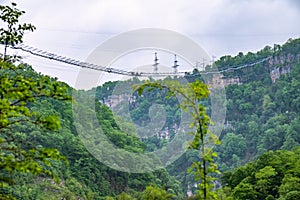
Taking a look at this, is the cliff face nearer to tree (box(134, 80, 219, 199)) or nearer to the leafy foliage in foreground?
the leafy foliage in foreground

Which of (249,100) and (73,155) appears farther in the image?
(249,100)

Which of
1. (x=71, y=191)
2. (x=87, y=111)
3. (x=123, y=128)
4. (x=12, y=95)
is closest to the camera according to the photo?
(x=12, y=95)

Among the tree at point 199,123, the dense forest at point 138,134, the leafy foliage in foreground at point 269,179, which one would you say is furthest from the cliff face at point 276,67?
the tree at point 199,123

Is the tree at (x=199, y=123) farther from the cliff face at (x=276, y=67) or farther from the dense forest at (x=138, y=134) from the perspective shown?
the cliff face at (x=276, y=67)

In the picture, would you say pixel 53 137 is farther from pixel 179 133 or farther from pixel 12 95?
pixel 12 95

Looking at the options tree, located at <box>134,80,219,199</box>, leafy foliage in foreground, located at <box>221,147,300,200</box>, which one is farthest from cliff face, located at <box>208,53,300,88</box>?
tree, located at <box>134,80,219,199</box>

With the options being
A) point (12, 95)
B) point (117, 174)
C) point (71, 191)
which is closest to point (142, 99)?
point (117, 174)

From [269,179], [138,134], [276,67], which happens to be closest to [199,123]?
[269,179]

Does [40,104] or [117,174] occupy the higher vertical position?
[40,104]
